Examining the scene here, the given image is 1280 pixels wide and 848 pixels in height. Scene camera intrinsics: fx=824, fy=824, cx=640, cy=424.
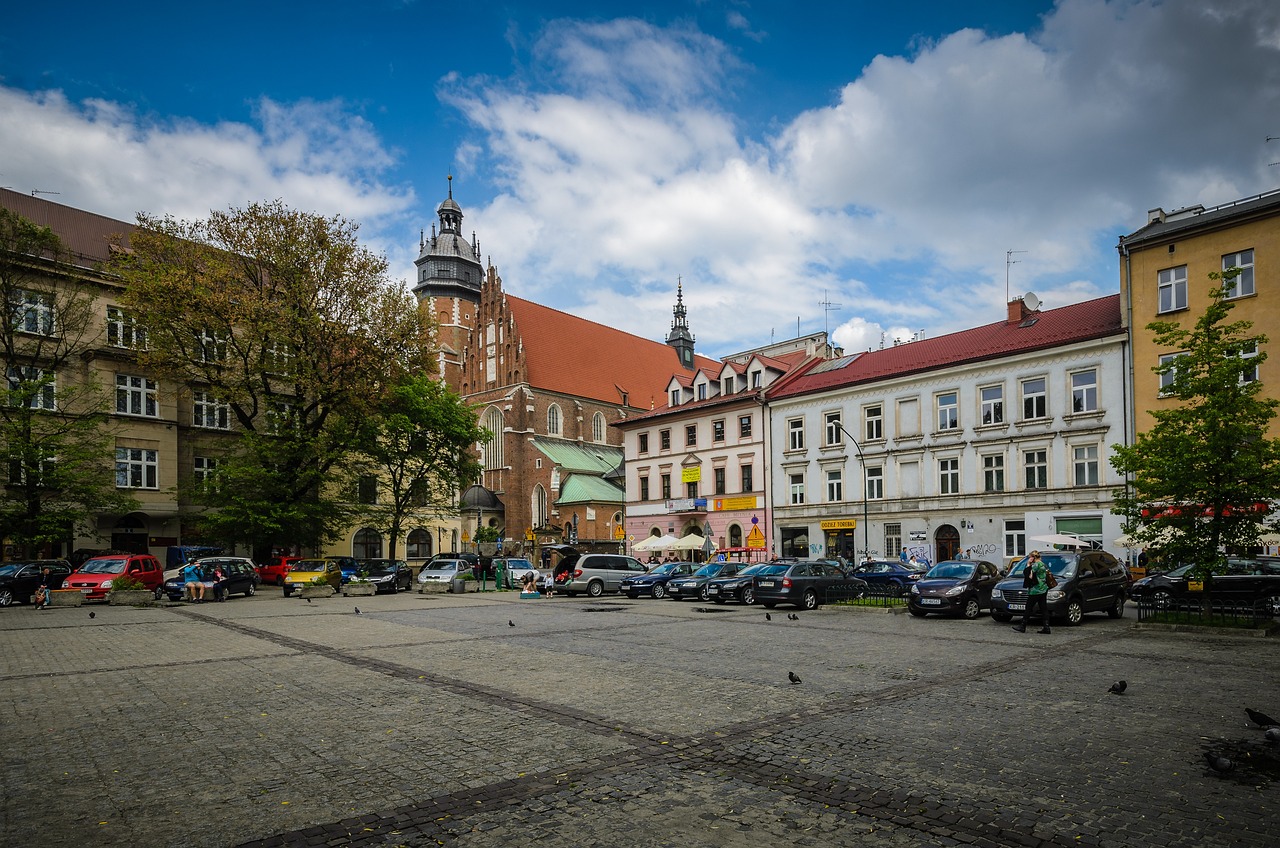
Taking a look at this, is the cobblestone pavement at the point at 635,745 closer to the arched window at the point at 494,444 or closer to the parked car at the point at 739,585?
the parked car at the point at 739,585

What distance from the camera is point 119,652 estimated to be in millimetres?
13805

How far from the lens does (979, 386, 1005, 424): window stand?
37656 millimetres

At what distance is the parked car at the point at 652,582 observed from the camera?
31.7 meters

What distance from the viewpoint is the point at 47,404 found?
37.0m

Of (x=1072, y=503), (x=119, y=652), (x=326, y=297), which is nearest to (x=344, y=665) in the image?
(x=119, y=652)

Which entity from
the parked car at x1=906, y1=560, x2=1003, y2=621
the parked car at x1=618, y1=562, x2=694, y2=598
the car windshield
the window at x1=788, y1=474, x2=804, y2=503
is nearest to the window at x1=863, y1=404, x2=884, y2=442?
the window at x1=788, y1=474, x2=804, y2=503

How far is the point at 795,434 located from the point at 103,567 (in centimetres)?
3235

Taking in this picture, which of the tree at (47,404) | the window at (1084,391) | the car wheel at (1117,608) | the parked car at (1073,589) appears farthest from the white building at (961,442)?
the tree at (47,404)

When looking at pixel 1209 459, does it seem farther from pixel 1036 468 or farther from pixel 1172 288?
pixel 1172 288

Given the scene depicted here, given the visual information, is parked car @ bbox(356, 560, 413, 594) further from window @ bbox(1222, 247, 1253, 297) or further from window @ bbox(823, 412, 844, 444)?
window @ bbox(1222, 247, 1253, 297)

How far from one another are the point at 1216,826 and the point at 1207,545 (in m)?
15.2

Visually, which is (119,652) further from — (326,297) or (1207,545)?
(326,297)

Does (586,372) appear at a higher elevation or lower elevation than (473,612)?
higher

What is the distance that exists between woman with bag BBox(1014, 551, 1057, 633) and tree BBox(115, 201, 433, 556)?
29.3m
